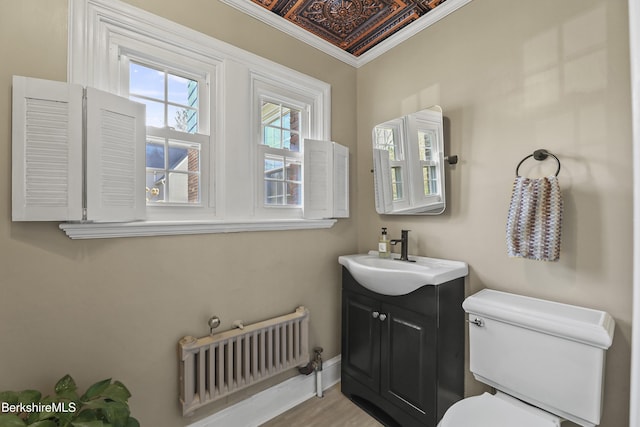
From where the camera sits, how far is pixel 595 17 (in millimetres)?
1278

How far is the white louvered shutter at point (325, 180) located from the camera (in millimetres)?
1997

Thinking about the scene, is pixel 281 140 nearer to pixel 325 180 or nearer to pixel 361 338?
pixel 325 180

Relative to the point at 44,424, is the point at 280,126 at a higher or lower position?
higher

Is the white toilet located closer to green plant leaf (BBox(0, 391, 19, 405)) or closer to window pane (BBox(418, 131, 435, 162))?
window pane (BBox(418, 131, 435, 162))

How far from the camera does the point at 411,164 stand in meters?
1.91

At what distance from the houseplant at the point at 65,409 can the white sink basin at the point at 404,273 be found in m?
1.27

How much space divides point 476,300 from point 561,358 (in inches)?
14.7

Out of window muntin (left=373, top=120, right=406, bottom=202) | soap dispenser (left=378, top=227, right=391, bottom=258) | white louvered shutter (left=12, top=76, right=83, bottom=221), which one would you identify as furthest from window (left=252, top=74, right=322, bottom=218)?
white louvered shutter (left=12, top=76, right=83, bottom=221)

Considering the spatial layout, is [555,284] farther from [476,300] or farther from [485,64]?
[485,64]

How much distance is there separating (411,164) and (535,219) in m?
0.80

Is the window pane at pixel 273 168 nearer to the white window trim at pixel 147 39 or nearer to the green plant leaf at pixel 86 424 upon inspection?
the white window trim at pixel 147 39

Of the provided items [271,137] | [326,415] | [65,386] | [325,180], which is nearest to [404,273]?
[325,180]

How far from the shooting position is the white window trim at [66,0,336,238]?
1254 millimetres

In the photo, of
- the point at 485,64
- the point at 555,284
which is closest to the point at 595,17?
the point at 485,64
